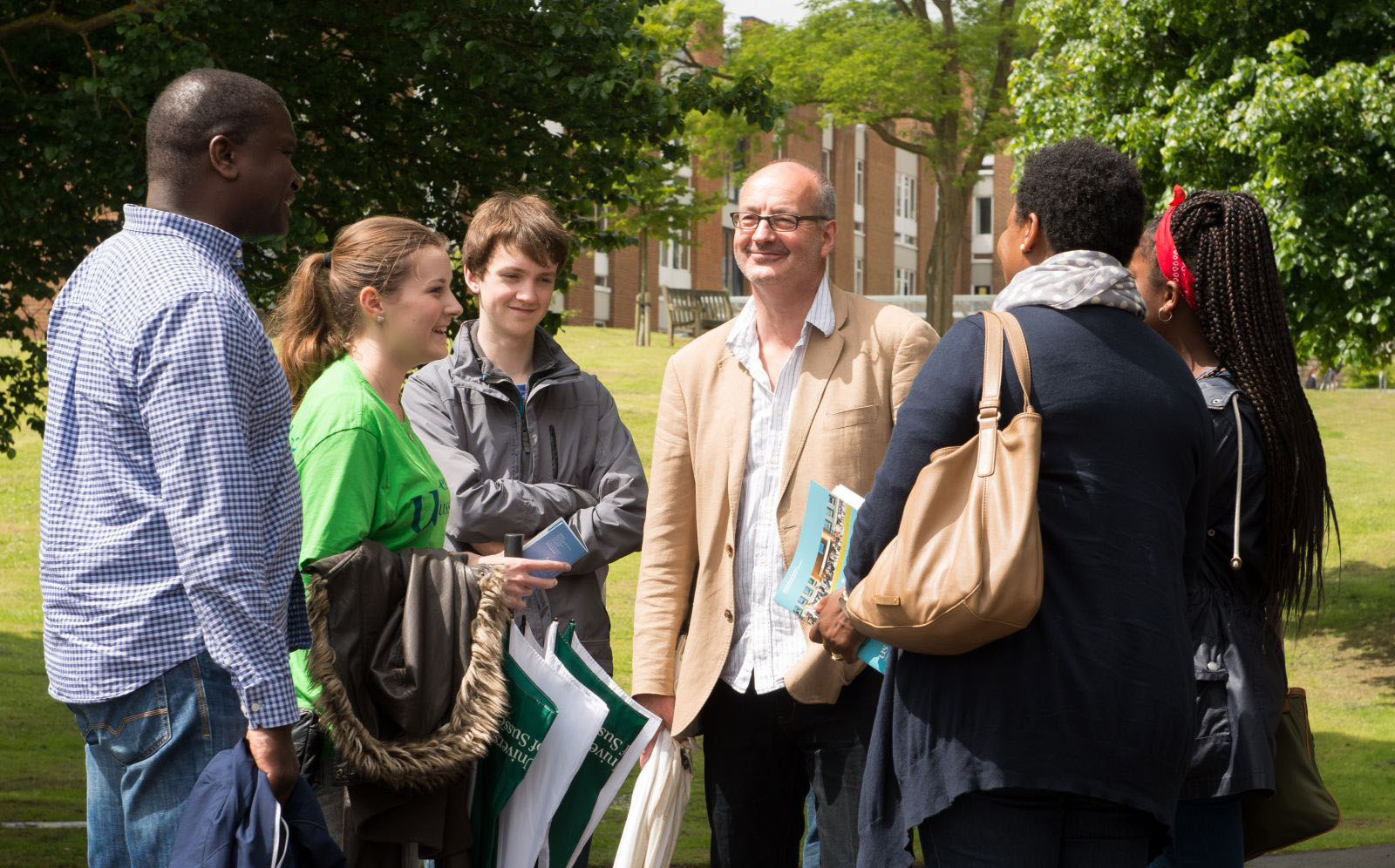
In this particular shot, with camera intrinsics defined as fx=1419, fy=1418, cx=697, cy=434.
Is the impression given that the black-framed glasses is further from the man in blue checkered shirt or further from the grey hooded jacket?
the man in blue checkered shirt

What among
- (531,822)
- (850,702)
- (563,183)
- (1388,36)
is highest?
(1388,36)

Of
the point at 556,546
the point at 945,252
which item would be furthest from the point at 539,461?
the point at 945,252

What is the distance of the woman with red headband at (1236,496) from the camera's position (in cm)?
315

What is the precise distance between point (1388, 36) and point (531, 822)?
1142 centimetres

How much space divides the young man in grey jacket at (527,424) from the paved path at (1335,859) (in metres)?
3.95

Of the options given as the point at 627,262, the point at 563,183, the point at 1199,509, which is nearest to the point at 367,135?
the point at 563,183

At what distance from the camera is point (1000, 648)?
266 cm

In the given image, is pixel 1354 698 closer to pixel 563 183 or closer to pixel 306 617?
pixel 563 183

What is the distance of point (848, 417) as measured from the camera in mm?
3893

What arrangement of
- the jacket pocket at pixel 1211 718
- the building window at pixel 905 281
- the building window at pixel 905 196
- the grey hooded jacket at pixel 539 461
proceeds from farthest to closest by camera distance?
the building window at pixel 905 281 < the building window at pixel 905 196 < the grey hooded jacket at pixel 539 461 < the jacket pocket at pixel 1211 718

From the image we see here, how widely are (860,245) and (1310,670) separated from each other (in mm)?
52732

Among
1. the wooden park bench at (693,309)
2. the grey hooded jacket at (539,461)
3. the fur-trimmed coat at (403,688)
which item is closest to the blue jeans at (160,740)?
the fur-trimmed coat at (403,688)

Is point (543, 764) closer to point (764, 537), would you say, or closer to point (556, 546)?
point (556, 546)

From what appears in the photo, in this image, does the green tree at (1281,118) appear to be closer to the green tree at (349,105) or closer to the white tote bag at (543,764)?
the green tree at (349,105)
